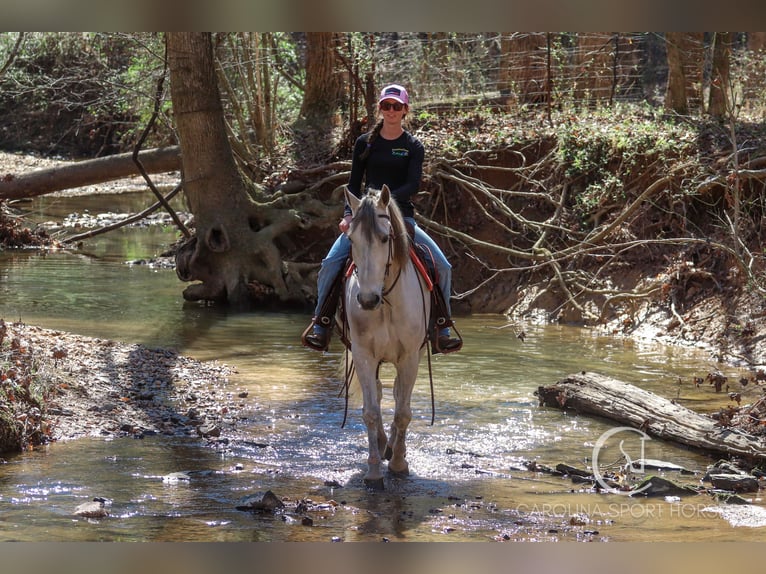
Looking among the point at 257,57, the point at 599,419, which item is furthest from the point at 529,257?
the point at 257,57

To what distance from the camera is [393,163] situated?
7.47 m

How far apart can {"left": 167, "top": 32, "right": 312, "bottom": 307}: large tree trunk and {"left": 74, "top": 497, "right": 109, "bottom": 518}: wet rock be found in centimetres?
1007

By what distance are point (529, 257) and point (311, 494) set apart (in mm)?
8762

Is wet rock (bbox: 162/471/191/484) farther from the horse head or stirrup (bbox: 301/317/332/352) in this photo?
the horse head

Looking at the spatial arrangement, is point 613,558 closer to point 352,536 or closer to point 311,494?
point 352,536

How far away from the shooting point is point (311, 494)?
21.6 feet

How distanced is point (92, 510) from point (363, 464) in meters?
2.38

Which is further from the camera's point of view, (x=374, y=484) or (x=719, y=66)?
(x=719, y=66)

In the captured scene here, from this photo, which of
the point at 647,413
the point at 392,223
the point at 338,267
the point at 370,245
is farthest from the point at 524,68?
the point at 370,245

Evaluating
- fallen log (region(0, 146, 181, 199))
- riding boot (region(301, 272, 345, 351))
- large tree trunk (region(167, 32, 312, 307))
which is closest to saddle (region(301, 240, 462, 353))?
riding boot (region(301, 272, 345, 351))

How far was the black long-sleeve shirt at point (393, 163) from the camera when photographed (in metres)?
7.45

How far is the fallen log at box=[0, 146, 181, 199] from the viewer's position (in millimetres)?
18672

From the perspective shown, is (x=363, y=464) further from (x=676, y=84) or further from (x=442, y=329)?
(x=676, y=84)

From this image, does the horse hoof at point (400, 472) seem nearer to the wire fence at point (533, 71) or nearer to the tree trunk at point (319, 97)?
the wire fence at point (533, 71)
